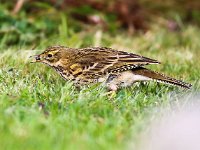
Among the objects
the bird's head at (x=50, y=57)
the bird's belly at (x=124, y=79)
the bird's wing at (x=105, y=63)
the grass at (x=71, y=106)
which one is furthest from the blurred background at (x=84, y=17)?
the bird's belly at (x=124, y=79)

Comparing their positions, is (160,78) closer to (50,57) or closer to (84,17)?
(50,57)

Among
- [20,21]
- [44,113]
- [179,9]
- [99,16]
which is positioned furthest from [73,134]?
[179,9]

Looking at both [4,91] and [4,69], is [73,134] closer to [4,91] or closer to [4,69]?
[4,91]

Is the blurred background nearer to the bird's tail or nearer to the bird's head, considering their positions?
the bird's head

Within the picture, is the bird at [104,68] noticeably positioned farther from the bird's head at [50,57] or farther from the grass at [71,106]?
the grass at [71,106]

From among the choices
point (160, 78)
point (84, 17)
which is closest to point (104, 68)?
point (160, 78)

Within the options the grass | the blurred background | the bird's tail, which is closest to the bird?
the bird's tail
